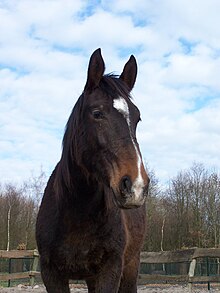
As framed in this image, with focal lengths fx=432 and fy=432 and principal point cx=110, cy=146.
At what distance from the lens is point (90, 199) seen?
12.5 ft

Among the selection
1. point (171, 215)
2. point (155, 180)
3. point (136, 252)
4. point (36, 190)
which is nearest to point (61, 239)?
point (136, 252)

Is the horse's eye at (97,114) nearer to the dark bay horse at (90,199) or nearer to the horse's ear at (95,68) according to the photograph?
the dark bay horse at (90,199)

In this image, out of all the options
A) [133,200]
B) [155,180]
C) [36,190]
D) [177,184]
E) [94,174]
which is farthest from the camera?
[36,190]

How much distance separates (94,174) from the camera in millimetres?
3430

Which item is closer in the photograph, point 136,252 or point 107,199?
point 107,199

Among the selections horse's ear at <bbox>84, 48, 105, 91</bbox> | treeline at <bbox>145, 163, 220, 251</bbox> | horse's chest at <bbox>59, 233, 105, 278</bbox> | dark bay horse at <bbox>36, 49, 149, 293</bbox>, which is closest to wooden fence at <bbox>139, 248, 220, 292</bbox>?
dark bay horse at <bbox>36, 49, 149, 293</bbox>

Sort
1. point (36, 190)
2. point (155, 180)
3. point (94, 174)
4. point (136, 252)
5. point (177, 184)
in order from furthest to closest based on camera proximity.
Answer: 1. point (36, 190)
2. point (177, 184)
3. point (155, 180)
4. point (136, 252)
5. point (94, 174)

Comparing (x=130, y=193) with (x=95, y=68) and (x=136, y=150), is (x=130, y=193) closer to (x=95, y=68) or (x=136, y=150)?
(x=136, y=150)

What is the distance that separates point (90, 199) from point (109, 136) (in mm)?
866

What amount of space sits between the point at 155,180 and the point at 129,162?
31.3 m

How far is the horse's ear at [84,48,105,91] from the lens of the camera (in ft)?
11.6

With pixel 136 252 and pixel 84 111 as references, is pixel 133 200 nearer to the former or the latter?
pixel 84 111

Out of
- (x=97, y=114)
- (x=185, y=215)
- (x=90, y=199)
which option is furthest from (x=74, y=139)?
(x=185, y=215)

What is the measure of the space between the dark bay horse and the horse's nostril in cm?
32
